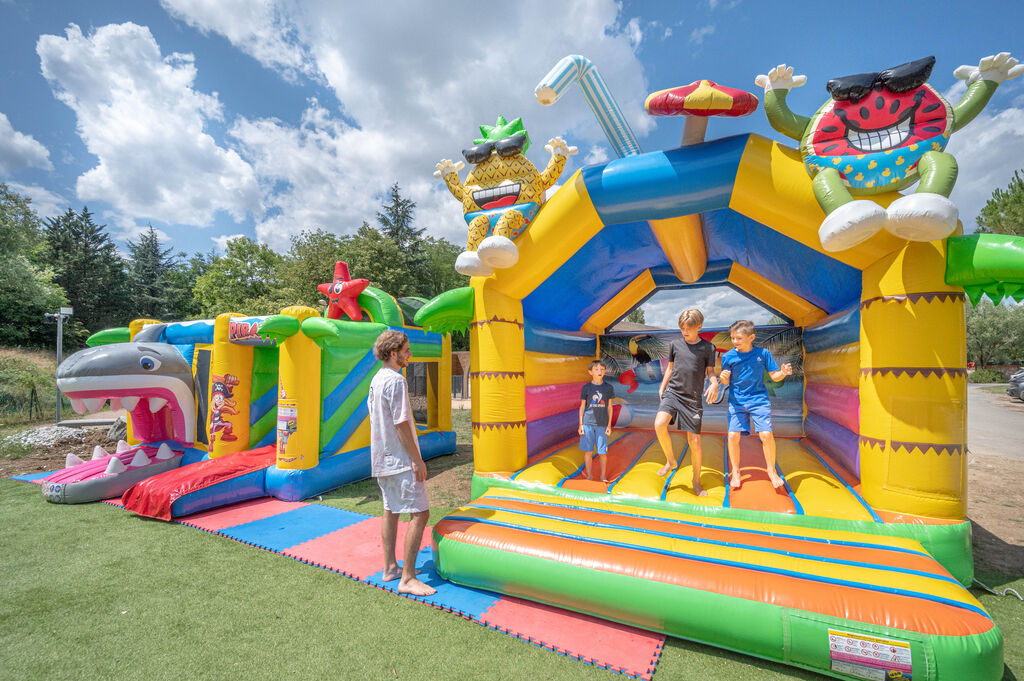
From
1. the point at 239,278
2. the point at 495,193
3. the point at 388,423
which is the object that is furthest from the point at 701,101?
the point at 239,278

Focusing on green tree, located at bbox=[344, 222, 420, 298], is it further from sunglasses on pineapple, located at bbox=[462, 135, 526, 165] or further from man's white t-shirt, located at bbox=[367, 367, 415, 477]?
man's white t-shirt, located at bbox=[367, 367, 415, 477]

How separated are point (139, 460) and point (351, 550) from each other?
336cm

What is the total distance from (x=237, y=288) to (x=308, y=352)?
25094 mm

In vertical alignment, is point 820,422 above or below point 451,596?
above

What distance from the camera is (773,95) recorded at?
9.52ft

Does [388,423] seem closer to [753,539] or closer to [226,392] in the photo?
[753,539]

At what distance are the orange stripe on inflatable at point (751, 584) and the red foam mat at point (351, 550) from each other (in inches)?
29.3

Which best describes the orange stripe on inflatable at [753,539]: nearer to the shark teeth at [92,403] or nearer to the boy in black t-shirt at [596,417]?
the boy in black t-shirt at [596,417]

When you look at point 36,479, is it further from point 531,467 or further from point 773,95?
point 773,95

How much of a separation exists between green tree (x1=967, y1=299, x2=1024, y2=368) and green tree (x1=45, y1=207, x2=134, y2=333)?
5174 cm

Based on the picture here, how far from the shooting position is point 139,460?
4789mm

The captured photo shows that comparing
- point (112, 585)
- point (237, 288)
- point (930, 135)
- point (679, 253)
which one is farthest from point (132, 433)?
point (237, 288)

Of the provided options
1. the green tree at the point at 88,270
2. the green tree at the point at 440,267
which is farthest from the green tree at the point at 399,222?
the green tree at the point at 88,270

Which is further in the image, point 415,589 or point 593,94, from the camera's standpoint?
point 593,94
